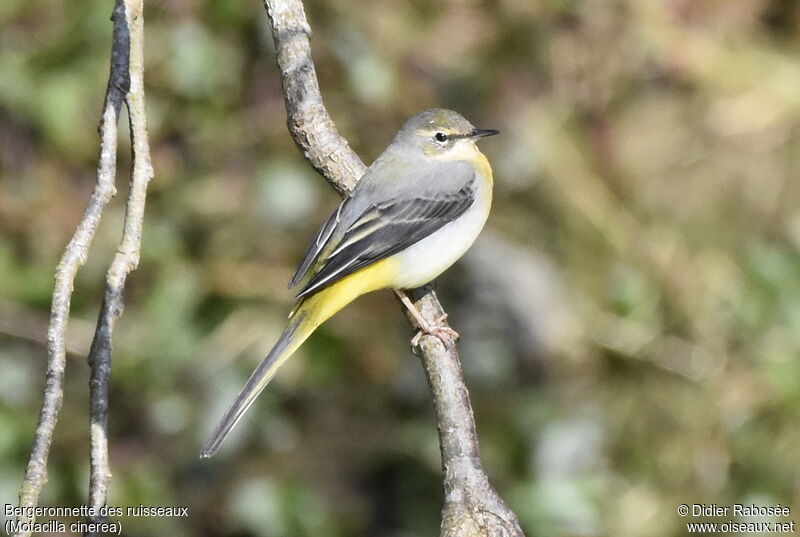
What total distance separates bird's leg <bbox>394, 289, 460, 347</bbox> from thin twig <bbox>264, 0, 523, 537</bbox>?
33 mm

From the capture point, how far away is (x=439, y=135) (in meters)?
5.02

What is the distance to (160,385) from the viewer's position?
490 cm

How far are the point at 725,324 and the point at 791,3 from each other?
3403 mm

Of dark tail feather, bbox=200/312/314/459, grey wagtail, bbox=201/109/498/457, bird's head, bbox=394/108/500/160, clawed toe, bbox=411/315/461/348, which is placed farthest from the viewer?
bird's head, bbox=394/108/500/160

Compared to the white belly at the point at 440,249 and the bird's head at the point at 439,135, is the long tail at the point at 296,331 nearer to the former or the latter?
the white belly at the point at 440,249

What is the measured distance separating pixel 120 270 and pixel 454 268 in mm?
4776

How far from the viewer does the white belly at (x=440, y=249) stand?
438 centimetres

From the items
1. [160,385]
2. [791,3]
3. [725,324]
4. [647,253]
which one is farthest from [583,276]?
[160,385]

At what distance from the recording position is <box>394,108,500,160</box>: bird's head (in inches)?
197

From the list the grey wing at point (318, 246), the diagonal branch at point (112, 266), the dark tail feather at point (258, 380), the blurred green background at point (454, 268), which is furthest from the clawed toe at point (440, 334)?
the diagonal branch at point (112, 266)

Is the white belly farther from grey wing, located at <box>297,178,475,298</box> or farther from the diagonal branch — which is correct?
the diagonal branch

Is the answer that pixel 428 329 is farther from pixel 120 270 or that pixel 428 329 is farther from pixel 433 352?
pixel 120 270

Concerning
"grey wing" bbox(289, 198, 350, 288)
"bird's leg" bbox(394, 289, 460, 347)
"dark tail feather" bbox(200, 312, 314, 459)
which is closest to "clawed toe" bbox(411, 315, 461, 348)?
"bird's leg" bbox(394, 289, 460, 347)

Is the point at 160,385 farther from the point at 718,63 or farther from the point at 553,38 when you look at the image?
the point at 718,63
